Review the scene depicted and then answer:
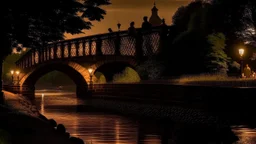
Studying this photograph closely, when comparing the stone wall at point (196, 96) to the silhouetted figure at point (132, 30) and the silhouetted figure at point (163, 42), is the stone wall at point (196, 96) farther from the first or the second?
the silhouetted figure at point (132, 30)

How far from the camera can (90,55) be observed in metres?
80.4

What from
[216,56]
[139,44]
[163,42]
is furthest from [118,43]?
[216,56]

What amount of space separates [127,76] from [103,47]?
170 inches

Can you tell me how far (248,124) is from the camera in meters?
32.9

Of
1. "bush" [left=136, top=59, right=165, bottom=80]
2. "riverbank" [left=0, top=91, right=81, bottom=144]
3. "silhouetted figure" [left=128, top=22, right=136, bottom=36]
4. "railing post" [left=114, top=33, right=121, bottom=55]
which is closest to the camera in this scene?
"riverbank" [left=0, top=91, right=81, bottom=144]

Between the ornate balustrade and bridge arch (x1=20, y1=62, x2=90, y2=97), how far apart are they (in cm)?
100

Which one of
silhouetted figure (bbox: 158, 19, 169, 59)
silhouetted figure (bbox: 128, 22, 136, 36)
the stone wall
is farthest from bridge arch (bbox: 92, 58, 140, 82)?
the stone wall

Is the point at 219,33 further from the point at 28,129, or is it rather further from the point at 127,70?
the point at 28,129

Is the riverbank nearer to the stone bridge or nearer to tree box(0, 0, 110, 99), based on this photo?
tree box(0, 0, 110, 99)

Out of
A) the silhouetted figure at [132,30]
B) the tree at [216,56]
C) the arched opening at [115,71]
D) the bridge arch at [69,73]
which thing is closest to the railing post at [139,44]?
the silhouetted figure at [132,30]

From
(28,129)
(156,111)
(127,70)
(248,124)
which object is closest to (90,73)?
(127,70)

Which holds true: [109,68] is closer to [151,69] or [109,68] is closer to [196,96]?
[151,69]

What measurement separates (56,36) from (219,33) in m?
19.7

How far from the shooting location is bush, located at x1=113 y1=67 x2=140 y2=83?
73.2 meters
